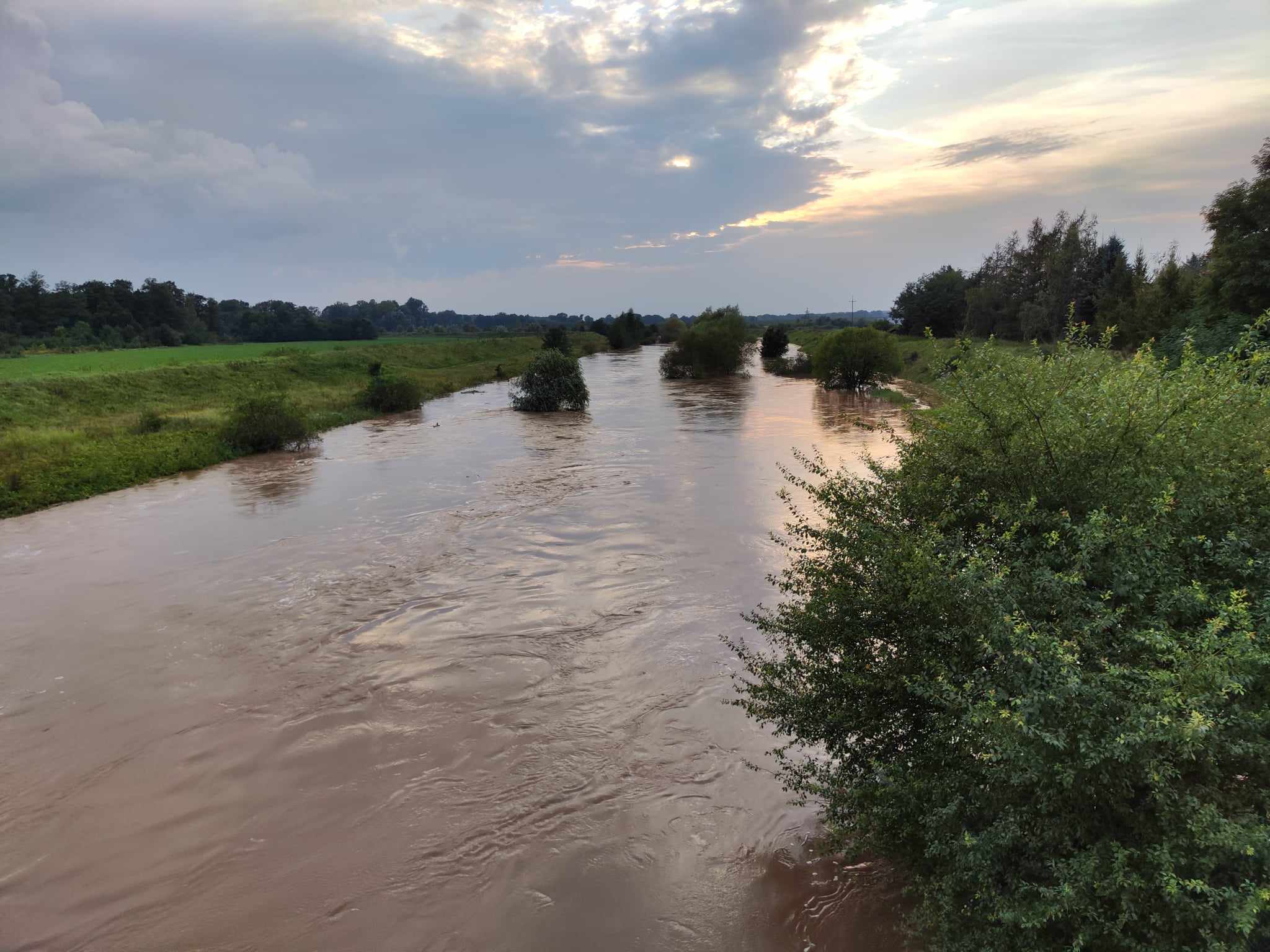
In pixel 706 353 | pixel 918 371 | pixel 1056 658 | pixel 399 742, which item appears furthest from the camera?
pixel 706 353

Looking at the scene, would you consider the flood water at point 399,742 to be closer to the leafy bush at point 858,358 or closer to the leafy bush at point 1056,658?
the leafy bush at point 1056,658

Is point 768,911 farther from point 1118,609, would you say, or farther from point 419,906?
point 1118,609

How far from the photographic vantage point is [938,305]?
2985 inches

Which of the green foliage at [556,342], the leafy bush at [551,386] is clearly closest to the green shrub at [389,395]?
the leafy bush at [551,386]

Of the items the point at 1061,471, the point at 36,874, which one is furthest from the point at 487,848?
the point at 1061,471

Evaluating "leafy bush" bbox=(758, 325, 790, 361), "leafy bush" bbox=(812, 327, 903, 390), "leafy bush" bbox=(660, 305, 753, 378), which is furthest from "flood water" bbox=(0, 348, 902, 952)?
"leafy bush" bbox=(758, 325, 790, 361)

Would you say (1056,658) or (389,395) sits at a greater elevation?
(389,395)

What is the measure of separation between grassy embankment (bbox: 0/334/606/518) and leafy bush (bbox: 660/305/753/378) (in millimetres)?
14609

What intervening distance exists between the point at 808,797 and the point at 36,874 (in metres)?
7.27

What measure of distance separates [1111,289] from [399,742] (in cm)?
5505

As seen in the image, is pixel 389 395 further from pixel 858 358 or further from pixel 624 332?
pixel 624 332

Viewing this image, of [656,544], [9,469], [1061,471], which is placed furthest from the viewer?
[9,469]

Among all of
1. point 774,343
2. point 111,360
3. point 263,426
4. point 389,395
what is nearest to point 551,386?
point 389,395

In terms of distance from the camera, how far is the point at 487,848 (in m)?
6.26
